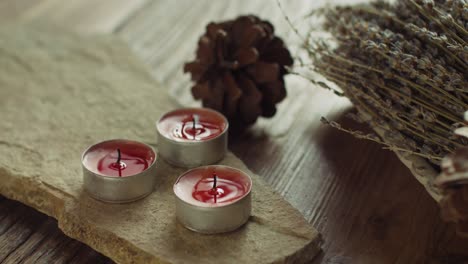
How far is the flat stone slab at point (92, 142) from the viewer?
0.88 meters

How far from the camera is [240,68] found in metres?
1.17

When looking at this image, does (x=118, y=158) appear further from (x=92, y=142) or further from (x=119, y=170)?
(x=92, y=142)

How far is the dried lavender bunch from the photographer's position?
2.95 ft

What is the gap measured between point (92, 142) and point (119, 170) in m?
0.16

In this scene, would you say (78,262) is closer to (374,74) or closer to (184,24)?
(374,74)

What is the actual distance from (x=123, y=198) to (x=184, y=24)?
70 cm

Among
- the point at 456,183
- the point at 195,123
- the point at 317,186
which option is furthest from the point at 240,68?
the point at 456,183

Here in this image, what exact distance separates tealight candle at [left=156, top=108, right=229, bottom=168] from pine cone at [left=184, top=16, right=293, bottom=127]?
7 cm

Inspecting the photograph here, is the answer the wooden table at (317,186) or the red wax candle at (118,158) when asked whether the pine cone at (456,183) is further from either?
the red wax candle at (118,158)

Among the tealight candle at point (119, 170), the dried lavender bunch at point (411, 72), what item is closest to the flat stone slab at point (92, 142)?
the tealight candle at point (119, 170)

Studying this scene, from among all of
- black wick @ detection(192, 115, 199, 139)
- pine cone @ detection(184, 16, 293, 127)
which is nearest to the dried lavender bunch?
pine cone @ detection(184, 16, 293, 127)

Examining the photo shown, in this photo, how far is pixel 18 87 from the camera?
1.28 meters

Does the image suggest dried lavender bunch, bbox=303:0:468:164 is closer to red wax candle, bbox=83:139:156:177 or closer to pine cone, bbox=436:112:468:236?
pine cone, bbox=436:112:468:236

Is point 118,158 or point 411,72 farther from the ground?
point 411,72
